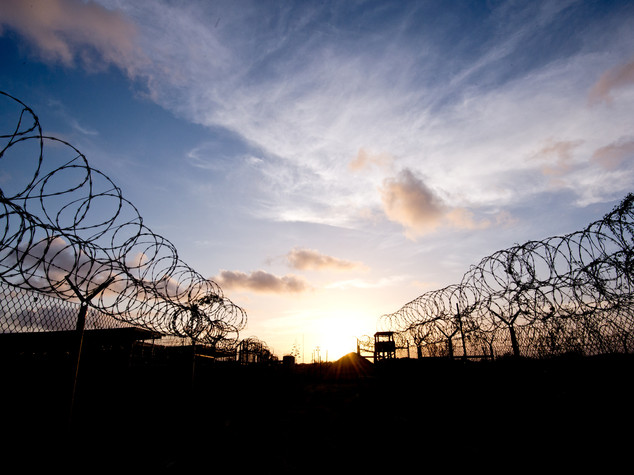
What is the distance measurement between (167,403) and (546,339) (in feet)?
33.5

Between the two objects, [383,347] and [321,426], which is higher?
[383,347]

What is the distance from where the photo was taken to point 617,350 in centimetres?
806

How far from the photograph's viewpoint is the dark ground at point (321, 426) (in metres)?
4.25

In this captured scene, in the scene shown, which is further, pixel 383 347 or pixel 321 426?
pixel 383 347

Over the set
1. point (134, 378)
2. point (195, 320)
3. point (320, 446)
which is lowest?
point (320, 446)

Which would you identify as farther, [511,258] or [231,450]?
[511,258]

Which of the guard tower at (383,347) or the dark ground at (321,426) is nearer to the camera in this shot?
the dark ground at (321,426)

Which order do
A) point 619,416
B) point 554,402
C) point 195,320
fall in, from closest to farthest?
point 619,416, point 554,402, point 195,320

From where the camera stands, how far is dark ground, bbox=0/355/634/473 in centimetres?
425

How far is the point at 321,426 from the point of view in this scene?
6887mm

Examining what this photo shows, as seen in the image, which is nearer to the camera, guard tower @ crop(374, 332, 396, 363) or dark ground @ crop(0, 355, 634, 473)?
dark ground @ crop(0, 355, 634, 473)

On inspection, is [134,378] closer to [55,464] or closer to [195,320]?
[195,320]

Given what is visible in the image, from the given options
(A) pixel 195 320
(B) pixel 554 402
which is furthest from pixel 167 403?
(B) pixel 554 402

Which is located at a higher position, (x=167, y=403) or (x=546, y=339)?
(x=546, y=339)
